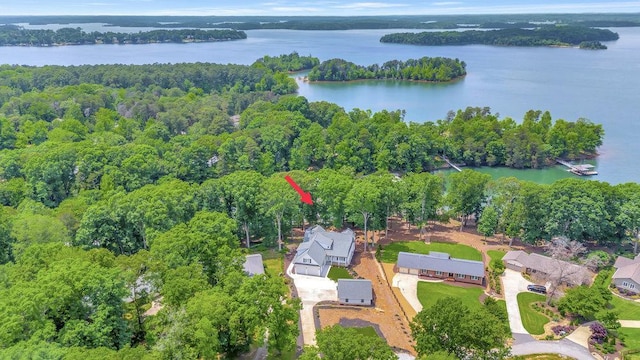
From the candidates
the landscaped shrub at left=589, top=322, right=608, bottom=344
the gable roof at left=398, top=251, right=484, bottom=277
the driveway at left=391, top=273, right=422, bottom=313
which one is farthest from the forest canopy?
the landscaped shrub at left=589, top=322, right=608, bottom=344

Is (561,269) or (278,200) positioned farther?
(278,200)

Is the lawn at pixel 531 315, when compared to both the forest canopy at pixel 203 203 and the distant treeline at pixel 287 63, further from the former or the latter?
the distant treeline at pixel 287 63

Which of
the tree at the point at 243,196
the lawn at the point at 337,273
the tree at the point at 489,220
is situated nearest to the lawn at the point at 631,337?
the tree at the point at 489,220

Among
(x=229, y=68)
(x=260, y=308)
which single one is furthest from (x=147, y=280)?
(x=229, y=68)

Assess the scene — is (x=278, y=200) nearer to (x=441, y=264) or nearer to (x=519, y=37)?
(x=441, y=264)

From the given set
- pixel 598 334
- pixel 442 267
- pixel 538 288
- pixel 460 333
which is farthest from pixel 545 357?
pixel 442 267

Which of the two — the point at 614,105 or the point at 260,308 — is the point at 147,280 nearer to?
the point at 260,308

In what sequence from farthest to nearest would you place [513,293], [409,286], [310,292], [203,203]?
[203,203] → [409,286] → [310,292] → [513,293]
